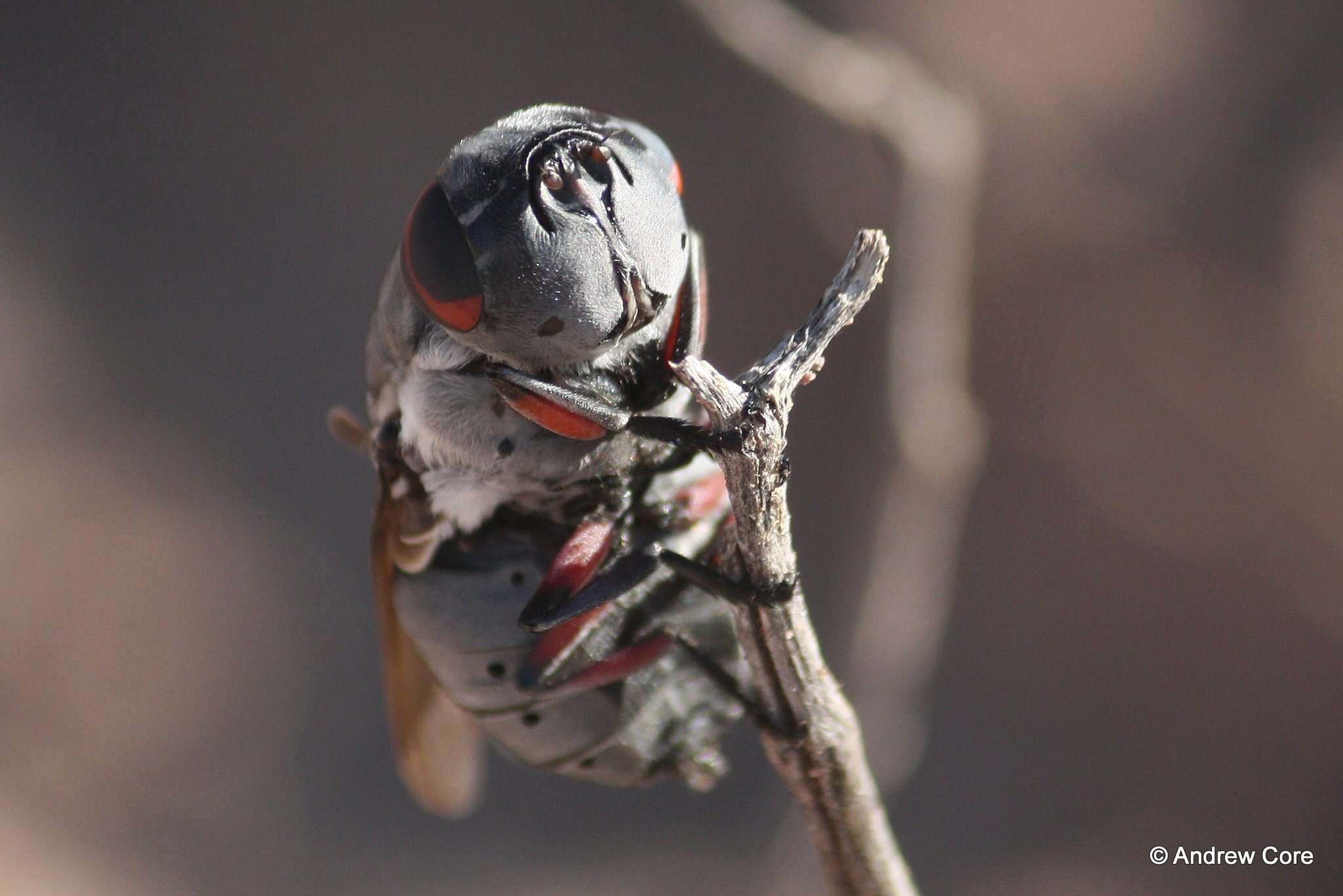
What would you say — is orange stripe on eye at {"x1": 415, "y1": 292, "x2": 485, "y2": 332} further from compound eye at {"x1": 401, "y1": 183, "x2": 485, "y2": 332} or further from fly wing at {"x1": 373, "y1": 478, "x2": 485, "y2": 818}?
fly wing at {"x1": 373, "y1": 478, "x2": 485, "y2": 818}

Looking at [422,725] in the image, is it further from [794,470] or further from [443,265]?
[794,470]

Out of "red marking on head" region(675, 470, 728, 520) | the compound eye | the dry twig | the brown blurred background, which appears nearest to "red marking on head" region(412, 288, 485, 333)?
the compound eye

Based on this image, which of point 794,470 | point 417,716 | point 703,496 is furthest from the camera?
point 794,470

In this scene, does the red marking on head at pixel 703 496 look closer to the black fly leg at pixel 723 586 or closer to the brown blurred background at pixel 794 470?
the black fly leg at pixel 723 586

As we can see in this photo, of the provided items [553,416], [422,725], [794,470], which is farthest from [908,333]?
[553,416]

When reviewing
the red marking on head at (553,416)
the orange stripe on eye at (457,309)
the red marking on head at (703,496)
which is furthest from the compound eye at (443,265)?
the red marking on head at (703,496)

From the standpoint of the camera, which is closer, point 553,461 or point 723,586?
point 723,586

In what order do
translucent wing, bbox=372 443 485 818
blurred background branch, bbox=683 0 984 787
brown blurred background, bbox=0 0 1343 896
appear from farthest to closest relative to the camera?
brown blurred background, bbox=0 0 1343 896, blurred background branch, bbox=683 0 984 787, translucent wing, bbox=372 443 485 818
